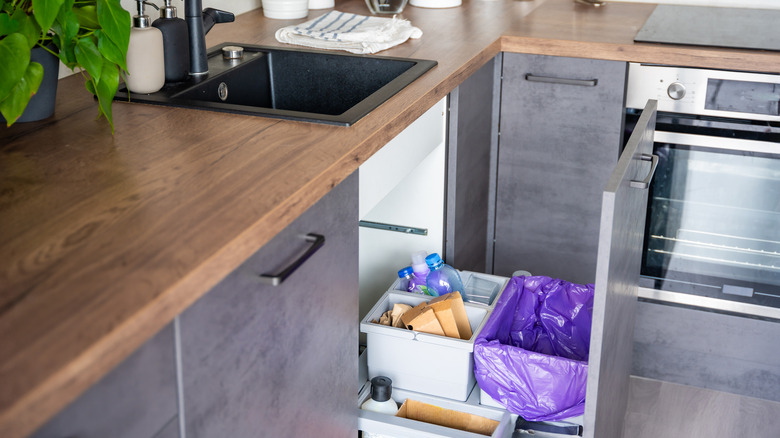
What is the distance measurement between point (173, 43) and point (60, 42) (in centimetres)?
34

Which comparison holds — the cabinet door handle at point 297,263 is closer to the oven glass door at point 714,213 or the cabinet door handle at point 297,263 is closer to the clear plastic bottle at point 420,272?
the clear plastic bottle at point 420,272

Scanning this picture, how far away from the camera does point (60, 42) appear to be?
1.22 metres

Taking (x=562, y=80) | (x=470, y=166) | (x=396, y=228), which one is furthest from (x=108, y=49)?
(x=562, y=80)

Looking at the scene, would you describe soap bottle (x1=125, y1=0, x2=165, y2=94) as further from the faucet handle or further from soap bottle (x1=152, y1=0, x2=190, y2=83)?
the faucet handle

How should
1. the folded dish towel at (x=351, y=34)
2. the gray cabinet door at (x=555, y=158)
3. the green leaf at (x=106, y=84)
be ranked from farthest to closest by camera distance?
the gray cabinet door at (x=555, y=158), the folded dish towel at (x=351, y=34), the green leaf at (x=106, y=84)

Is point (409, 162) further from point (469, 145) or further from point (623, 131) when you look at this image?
point (623, 131)

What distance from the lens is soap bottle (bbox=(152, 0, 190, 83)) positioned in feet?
5.00

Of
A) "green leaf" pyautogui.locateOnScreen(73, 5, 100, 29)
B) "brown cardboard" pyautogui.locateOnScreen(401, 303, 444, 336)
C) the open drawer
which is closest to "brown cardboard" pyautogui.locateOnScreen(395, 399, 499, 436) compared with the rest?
the open drawer

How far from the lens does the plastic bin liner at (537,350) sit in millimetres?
1531

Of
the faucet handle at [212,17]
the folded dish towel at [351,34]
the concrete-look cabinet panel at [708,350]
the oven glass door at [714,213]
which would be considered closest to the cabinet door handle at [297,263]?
the faucet handle at [212,17]

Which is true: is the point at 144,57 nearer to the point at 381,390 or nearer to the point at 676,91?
the point at 381,390

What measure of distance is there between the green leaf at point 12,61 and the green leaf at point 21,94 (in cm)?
1

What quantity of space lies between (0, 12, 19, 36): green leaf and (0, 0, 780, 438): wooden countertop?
17 cm

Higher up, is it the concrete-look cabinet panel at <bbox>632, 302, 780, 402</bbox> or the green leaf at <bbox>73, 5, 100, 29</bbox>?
the green leaf at <bbox>73, 5, 100, 29</bbox>
